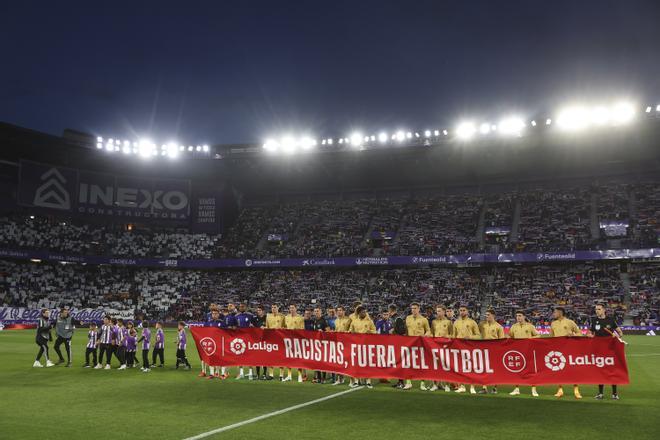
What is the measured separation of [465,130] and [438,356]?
36.0 metres

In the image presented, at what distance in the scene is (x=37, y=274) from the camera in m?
50.6

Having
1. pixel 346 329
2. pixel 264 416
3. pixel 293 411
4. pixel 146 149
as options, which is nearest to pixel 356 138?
pixel 146 149

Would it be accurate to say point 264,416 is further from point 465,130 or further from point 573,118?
point 573,118

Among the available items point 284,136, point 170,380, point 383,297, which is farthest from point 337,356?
point 284,136

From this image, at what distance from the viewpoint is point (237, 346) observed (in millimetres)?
15836

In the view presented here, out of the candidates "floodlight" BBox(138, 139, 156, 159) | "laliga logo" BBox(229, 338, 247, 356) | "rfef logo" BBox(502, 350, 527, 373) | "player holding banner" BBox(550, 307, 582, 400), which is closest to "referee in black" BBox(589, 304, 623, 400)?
"player holding banner" BBox(550, 307, 582, 400)

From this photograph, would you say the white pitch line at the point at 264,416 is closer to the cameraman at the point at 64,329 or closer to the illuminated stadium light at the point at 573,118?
the cameraman at the point at 64,329

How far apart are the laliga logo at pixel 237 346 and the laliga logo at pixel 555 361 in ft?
27.1

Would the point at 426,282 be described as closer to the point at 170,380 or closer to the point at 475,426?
the point at 170,380

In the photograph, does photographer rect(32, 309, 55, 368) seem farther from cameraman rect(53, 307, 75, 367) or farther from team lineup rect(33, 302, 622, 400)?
cameraman rect(53, 307, 75, 367)

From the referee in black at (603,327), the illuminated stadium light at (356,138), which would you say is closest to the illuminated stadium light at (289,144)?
the illuminated stadium light at (356,138)

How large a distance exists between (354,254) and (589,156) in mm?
24013

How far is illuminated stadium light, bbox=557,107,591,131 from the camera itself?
42312mm

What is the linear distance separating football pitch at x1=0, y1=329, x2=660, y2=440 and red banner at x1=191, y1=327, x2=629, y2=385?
1.71 ft
